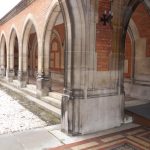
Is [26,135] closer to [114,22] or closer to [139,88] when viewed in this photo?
[114,22]

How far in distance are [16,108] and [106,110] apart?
143 inches

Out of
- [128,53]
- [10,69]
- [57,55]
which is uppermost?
[57,55]

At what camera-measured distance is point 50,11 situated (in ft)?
29.2

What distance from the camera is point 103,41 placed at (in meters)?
5.41

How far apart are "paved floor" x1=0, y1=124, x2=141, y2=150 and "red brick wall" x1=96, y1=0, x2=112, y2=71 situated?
5.28ft

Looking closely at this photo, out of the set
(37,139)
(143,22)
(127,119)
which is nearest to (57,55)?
(143,22)

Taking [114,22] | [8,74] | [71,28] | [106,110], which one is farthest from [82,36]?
[8,74]

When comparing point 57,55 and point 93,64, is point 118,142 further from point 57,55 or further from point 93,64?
point 57,55

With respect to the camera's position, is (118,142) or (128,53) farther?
(128,53)

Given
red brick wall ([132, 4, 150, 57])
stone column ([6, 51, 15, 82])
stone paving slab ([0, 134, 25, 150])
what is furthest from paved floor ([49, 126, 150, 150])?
stone column ([6, 51, 15, 82])

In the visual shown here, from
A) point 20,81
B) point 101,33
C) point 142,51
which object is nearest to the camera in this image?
point 101,33

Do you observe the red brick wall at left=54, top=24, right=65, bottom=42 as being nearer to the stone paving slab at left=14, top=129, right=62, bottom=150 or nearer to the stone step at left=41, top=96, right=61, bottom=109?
the stone step at left=41, top=96, right=61, bottom=109

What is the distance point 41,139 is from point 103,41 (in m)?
2.63

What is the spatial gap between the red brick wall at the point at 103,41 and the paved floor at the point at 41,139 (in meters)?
1.61
